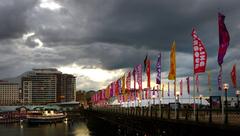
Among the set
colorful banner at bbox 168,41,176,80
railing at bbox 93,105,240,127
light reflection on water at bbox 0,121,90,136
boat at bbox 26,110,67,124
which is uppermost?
colorful banner at bbox 168,41,176,80

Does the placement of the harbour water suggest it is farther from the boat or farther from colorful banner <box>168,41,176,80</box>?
colorful banner <box>168,41,176,80</box>

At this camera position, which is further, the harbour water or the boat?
the boat

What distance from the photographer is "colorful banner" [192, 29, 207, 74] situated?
120ft

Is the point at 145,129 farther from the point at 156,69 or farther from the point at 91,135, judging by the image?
the point at 91,135

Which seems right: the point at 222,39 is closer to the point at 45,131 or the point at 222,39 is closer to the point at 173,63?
the point at 173,63

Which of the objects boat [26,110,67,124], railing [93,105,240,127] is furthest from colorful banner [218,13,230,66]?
boat [26,110,67,124]

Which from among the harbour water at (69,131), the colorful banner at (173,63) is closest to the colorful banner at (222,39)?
the colorful banner at (173,63)

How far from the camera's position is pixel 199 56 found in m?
37.1

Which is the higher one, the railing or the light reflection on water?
the railing

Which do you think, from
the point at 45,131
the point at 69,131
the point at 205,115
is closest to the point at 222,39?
the point at 205,115

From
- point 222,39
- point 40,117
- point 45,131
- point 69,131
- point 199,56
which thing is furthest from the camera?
point 40,117

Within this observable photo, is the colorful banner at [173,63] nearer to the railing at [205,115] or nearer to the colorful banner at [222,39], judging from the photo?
the railing at [205,115]

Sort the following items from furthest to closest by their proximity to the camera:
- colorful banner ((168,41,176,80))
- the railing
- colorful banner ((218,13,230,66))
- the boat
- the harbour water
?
the boat
the harbour water
colorful banner ((168,41,176,80))
colorful banner ((218,13,230,66))
the railing

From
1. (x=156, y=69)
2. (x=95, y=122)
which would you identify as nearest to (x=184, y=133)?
(x=156, y=69)
